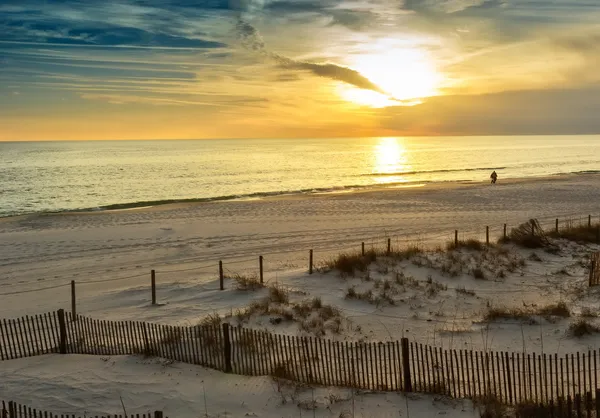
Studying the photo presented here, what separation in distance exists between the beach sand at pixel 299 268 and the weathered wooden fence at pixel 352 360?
0.90m

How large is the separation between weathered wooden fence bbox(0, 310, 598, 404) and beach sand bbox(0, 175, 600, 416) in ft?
2.94

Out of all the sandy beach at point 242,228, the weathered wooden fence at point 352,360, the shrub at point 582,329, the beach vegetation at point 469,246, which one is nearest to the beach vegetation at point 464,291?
the shrub at point 582,329

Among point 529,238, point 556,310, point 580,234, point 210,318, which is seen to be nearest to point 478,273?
point 556,310

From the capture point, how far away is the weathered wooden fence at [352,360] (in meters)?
10.1

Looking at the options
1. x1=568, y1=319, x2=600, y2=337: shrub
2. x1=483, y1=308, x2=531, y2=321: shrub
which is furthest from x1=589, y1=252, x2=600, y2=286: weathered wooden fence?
x1=568, y1=319, x2=600, y2=337: shrub

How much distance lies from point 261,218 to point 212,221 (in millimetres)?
3940

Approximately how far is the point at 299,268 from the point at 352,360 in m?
12.9

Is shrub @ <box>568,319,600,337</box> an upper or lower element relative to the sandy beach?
upper

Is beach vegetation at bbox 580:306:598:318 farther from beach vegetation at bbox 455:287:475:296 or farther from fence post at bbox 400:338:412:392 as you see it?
fence post at bbox 400:338:412:392

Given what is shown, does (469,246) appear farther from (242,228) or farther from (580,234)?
(242,228)

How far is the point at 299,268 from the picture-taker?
2350 centimetres

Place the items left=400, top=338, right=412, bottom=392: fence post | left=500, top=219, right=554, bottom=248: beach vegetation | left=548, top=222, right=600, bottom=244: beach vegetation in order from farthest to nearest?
left=548, top=222, right=600, bottom=244: beach vegetation
left=500, top=219, right=554, bottom=248: beach vegetation
left=400, top=338, right=412, bottom=392: fence post

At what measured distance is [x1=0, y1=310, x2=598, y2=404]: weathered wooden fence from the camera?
10141 mm

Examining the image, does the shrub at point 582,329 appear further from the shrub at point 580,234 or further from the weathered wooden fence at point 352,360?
the shrub at point 580,234
